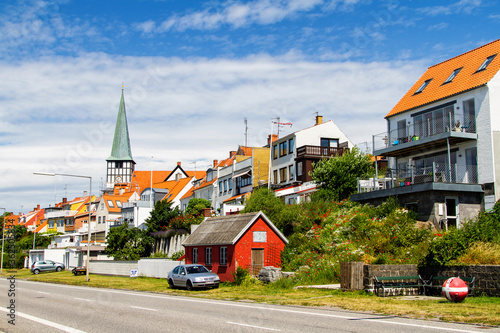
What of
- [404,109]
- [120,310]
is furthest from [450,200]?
[120,310]

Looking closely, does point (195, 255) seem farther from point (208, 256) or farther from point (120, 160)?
point (120, 160)

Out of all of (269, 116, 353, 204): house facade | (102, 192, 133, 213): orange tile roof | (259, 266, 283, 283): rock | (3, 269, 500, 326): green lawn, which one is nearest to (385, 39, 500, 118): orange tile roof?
(269, 116, 353, 204): house facade

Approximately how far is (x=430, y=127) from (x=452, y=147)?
2.40 m

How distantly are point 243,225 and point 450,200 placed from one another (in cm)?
1227

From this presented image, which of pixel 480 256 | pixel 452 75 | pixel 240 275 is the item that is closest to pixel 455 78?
pixel 452 75

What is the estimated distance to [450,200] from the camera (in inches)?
1133

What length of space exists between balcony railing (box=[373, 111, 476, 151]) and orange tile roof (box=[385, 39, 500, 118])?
1.18 m

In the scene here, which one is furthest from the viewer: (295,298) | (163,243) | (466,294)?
(163,243)

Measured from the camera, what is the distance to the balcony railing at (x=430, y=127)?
2995 cm

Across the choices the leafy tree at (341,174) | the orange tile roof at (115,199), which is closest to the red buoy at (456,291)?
the leafy tree at (341,174)

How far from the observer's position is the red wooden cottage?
99.9 ft

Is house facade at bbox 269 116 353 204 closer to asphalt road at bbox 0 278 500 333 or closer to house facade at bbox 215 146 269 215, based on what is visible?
house facade at bbox 215 146 269 215

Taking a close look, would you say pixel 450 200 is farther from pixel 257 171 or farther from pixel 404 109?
pixel 257 171

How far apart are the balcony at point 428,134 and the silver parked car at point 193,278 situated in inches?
572
